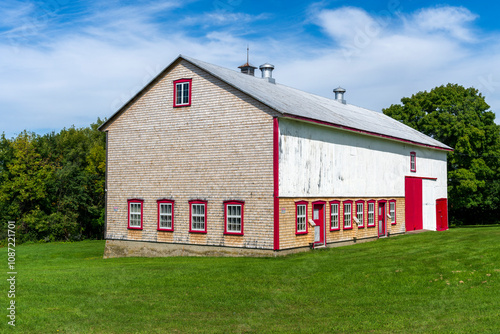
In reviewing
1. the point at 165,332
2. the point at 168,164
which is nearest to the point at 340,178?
the point at 168,164

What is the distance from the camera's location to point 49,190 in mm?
52531

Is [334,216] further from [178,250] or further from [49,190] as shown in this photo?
[49,190]

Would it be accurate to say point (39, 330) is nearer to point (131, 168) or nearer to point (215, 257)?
point (215, 257)

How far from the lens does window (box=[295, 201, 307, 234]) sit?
24281mm

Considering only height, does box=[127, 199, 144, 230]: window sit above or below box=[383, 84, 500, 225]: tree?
below

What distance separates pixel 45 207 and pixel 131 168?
28791mm

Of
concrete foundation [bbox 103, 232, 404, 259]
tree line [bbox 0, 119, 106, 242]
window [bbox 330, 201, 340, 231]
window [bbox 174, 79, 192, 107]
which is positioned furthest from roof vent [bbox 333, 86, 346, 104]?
tree line [bbox 0, 119, 106, 242]

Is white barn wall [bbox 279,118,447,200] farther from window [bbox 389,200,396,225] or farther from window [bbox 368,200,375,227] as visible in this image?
window [bbox 368,200,375,227]

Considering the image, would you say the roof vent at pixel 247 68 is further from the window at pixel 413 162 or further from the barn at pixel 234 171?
the window at pixel 413 162

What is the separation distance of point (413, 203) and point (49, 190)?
35.8 meters

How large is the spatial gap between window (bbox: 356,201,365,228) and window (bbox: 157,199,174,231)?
10.4 m

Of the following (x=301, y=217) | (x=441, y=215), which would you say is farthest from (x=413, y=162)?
(x=301, y=217)

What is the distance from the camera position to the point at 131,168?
1120 inches

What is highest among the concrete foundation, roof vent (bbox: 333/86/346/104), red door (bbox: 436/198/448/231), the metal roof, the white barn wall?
roof vent (bbox: 333/86/346/104)
